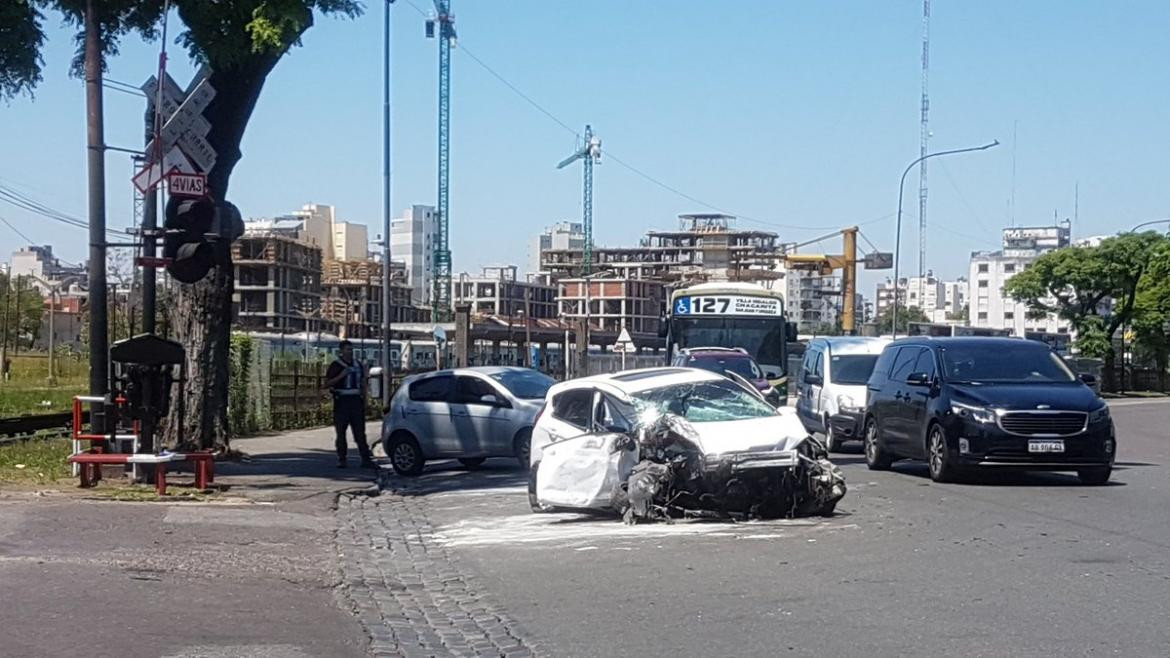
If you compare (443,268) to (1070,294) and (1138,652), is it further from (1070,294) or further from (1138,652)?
(1138,652)

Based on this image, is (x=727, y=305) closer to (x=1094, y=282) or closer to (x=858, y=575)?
(x=858, y=575)

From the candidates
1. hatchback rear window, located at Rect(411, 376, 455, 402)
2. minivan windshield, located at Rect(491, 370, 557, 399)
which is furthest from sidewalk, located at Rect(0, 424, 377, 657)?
minivan windshield, located at Rect(491, 370, 557, 399)

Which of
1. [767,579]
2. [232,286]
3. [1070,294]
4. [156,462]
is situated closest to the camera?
[767,579]

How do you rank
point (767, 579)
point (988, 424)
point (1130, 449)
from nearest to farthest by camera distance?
point (767, 579) < point (988, 424) < point (1130, 449)

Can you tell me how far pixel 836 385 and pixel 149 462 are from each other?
13825 millimetres

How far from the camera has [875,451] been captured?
64.9 ft

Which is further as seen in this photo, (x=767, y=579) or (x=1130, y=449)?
(x=1130, y=449)

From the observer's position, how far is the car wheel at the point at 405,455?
2112 centimetres

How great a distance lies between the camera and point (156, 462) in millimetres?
14602

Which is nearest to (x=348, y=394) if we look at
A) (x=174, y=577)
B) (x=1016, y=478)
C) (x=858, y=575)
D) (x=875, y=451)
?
(x=875, y=451)

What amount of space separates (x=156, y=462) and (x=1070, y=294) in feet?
239

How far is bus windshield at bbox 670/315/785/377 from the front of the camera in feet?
111

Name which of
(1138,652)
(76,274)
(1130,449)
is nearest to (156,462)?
(1138,652)

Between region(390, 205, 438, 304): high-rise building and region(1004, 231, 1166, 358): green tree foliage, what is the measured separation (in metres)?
60.9
